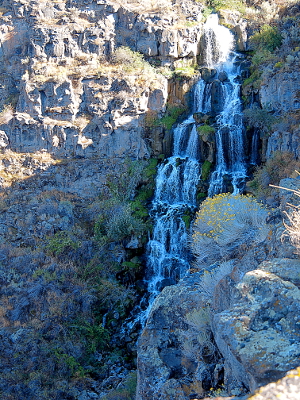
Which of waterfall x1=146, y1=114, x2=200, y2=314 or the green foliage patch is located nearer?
waterfall x1=146, y1=114, x2=200, y2=314

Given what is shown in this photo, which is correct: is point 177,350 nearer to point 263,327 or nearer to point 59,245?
point 263,327

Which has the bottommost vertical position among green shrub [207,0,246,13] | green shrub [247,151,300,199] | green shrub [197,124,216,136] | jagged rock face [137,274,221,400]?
jagged rock face [137,274,221,400]

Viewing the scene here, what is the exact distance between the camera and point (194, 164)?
17.7 m

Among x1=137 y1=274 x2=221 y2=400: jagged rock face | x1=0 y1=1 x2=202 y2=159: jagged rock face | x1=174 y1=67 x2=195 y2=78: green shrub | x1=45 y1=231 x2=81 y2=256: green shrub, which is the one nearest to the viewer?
x1=137 y1=274 x2=221 y2=400: jagged rock face

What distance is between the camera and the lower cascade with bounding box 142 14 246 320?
609 inches

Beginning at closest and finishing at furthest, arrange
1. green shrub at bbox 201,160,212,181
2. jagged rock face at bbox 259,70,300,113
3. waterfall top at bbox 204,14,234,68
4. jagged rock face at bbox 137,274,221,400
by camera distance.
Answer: jagged rock face at bbox 137,274,221,400, jagged rock face at bbox 259,70,300,113, green shrub at bbox 201,160,212,181, waterfall top at bbox 204,14,234,68

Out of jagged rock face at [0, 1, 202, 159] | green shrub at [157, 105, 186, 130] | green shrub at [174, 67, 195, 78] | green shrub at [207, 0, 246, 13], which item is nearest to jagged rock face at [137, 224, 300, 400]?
green shrub at [157, 105, 186, 130]

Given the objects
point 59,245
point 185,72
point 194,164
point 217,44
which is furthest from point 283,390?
point 217,44

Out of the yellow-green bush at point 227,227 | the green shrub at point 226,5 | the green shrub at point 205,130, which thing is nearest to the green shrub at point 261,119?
the green shrub at point 205,130

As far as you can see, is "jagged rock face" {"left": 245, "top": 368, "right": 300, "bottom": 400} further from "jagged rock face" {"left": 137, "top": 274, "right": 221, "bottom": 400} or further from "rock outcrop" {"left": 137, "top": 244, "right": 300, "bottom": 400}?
"jagged rock face" {"left": 137, "top": 274, "right": 221, "bottom": 400}

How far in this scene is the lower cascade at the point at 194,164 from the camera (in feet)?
50.7

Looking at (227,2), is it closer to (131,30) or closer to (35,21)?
(131,30)

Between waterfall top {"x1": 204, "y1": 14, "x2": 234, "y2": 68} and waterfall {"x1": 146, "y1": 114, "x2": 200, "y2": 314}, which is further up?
waterfall top {"x1": 204, "y1": 14, "x2": 234, "y2": 68}

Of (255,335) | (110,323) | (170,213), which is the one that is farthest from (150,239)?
(255,335)
